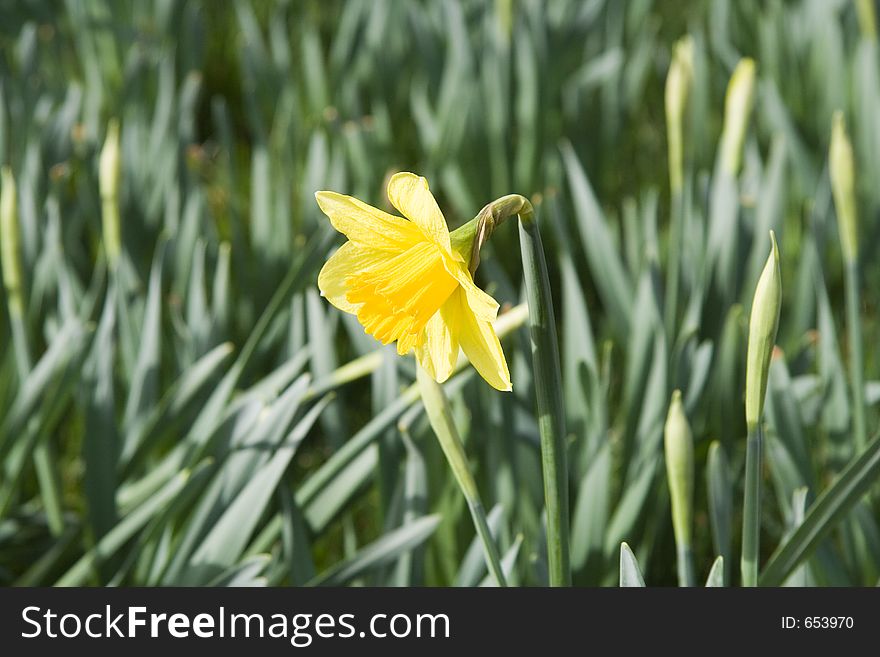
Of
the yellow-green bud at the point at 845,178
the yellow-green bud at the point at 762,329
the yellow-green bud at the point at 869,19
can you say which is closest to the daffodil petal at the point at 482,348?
the yellow-green bud at the point at 762,329

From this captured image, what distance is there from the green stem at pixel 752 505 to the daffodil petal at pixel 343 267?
324 mm

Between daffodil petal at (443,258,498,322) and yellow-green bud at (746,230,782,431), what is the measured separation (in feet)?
0.64

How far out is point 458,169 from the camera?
222 cm

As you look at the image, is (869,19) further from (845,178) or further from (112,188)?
(112,188)

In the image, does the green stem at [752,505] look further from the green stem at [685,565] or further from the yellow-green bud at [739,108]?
the yellow-green bud at [739,108]

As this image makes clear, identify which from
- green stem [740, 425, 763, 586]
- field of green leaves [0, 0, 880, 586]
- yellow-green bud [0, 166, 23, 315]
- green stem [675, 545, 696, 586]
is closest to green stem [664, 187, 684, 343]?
field of green leaves [0, 0, 880, 586]

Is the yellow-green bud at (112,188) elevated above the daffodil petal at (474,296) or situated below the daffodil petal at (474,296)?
above

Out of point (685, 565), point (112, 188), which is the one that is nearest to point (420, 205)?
point (685, 565)

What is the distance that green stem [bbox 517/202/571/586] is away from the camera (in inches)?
27.3

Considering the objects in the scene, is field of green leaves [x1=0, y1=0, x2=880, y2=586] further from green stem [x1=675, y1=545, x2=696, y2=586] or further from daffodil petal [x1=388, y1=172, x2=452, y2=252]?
daffodil petal [x1=388, y1=172, x2=452, y2=252]

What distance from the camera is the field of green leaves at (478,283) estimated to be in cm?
113

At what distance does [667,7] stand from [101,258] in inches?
92.6

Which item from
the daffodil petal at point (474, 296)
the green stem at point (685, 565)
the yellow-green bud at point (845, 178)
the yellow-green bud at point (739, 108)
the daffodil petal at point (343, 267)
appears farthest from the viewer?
the yellow-green bud at point (739, 108)

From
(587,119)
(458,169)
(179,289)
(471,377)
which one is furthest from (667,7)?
(471,377)
